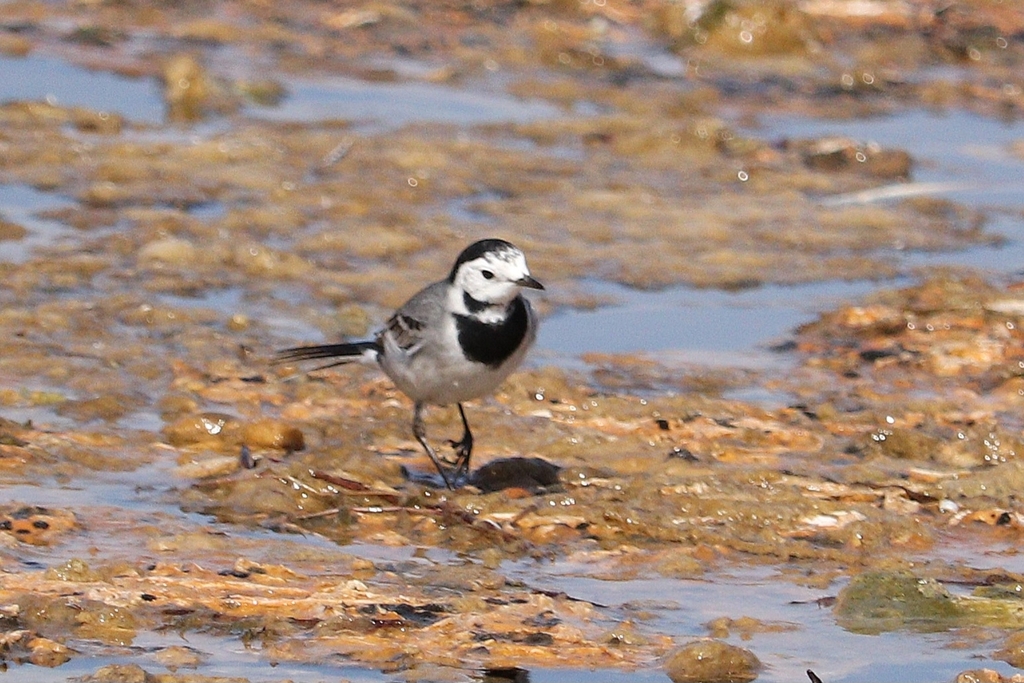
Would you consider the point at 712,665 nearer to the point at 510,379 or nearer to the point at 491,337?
the point at 491,337

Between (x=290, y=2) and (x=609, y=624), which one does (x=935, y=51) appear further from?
(x=609, y=624)

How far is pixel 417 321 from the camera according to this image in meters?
5.52

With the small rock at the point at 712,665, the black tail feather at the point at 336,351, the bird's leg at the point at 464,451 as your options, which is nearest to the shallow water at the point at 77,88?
the black tail feather at the point at 336,351

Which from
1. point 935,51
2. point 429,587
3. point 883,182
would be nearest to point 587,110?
point 883,182

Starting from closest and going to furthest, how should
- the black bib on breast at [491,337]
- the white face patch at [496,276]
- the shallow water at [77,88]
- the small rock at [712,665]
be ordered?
the small rock at [712,665]
the black bib on breast at [491,337]
the white face patch at [496,276]
the shallow water at [77,88]

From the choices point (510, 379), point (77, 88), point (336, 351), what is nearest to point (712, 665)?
point (336, 351)

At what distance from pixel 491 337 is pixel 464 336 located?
0.27ft

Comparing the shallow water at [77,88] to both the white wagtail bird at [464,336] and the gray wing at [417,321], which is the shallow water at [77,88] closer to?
the gray wing at [417,321]

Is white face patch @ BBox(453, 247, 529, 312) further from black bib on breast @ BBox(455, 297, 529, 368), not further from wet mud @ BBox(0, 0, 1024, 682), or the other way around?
wet mud @ BBox(0, 0, 1024, 682)

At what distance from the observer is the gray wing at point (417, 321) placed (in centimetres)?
546

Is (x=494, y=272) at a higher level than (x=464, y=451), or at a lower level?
higher

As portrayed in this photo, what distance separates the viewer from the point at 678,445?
567 centimetres

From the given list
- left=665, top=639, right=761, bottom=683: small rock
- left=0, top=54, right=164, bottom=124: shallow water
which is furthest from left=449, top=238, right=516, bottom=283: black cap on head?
left=0, top=54, right=164, bottom=124: shallow water

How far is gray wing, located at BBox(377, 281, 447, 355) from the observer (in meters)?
5.46
